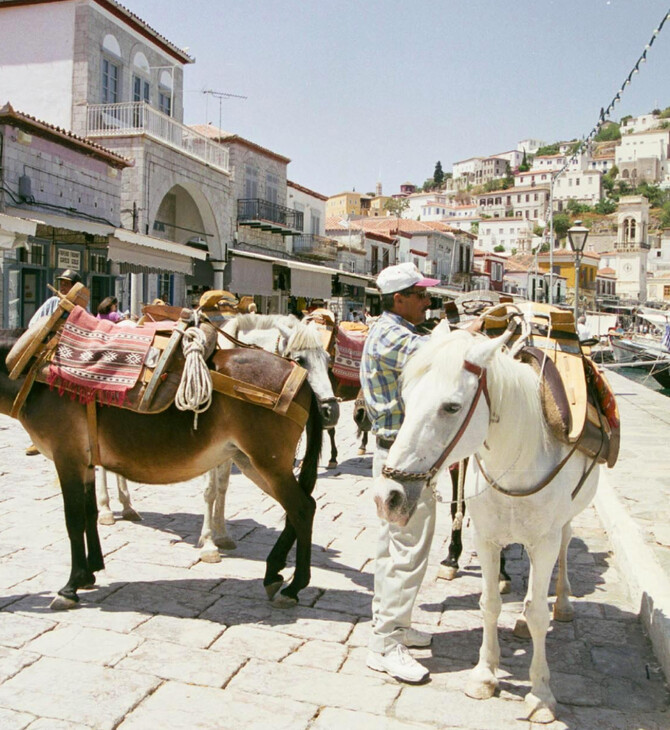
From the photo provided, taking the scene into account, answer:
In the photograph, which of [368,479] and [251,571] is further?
[368,479]

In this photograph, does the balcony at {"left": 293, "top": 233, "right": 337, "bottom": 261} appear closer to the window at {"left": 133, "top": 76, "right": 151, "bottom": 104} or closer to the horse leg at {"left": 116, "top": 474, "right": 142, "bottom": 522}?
the window at {"left": 133, "top": 76, "right": 151, "bottom": 104}

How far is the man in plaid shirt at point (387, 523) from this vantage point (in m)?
3.35

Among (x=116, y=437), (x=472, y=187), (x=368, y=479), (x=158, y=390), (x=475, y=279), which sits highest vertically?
(x=472, y=187)

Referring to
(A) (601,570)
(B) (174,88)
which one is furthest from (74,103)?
(A) (601,570)

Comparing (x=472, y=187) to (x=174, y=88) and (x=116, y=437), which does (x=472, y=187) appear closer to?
(x=174, y=88)

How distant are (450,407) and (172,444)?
208 cm

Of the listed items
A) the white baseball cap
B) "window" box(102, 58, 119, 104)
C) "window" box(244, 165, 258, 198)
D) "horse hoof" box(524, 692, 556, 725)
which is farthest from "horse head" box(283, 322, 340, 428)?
"window" box(244, 165, 258, 198)

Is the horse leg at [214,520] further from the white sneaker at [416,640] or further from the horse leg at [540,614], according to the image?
the horse leg at [540,614]

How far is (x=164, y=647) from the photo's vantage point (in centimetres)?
365

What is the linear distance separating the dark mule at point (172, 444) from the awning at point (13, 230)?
6.32 metres

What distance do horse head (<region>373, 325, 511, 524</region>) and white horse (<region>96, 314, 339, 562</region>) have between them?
1750 mm

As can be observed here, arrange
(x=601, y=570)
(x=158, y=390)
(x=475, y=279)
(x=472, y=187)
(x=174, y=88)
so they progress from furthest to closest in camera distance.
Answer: (x=472, y=187) → (x=475, y=279) → (x=174, y=88) → (x=601, y=570) → (x=158, y=390)

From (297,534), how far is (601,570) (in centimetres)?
234

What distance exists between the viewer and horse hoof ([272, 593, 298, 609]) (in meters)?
4.21
